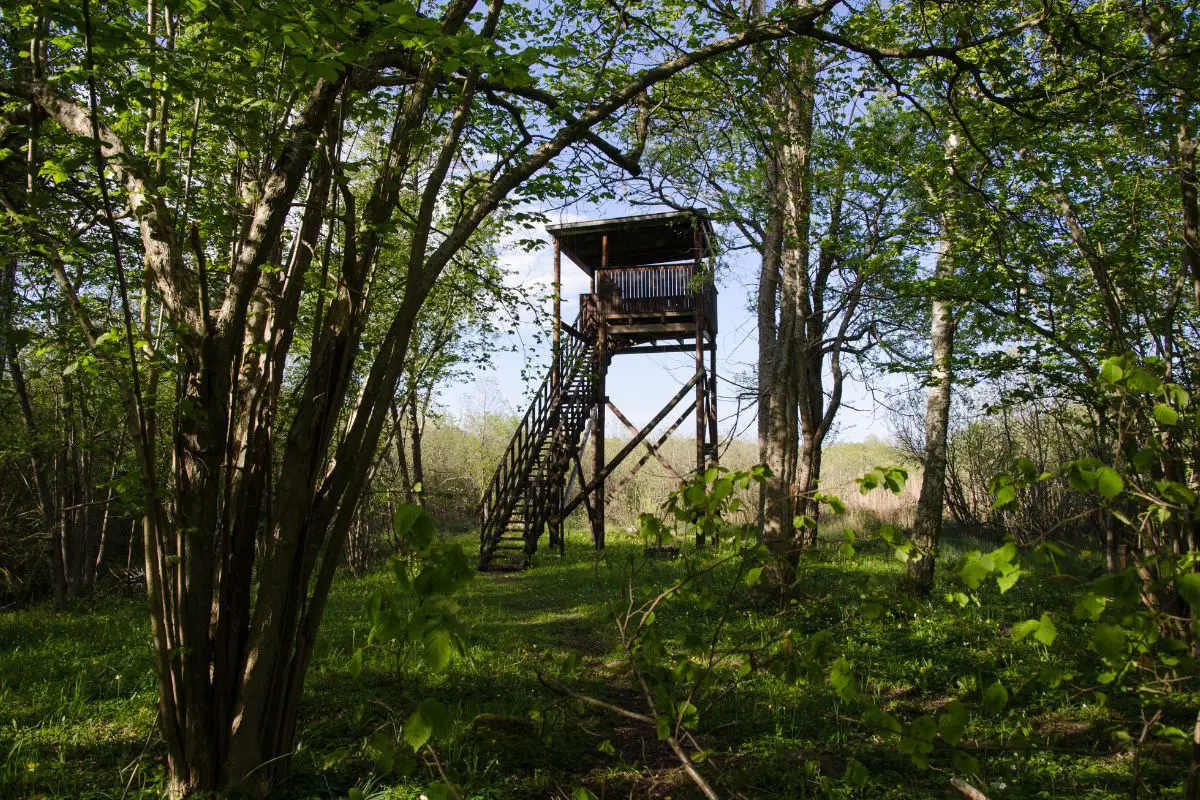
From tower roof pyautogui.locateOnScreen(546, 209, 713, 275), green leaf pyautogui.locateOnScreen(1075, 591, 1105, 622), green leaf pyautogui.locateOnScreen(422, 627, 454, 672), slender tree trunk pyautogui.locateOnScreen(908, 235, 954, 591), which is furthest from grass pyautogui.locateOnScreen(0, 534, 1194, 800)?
tower roof pyautogui.locateOnScreen(546, 209, 713, 275)

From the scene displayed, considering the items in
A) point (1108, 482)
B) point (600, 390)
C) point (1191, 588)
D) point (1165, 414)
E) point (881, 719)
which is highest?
point (600, 390)

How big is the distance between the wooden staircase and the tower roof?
235cm

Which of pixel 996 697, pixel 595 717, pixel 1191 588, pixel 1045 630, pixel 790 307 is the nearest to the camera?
pixel 1191 588

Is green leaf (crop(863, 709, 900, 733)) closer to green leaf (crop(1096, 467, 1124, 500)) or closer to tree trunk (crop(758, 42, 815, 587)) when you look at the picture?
green leaf (crop(1096, 467, 1124, 500))

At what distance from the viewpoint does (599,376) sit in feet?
49.2

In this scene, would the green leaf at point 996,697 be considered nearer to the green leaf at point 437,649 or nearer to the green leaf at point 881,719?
the green leaf at point 881,719

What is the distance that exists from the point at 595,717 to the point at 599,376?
410 inches

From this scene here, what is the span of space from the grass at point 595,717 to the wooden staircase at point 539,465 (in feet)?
17.8

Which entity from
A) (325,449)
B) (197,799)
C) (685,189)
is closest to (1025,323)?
(685,189)

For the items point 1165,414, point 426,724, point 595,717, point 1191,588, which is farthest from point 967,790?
point 595,717

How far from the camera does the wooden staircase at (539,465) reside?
547 inches

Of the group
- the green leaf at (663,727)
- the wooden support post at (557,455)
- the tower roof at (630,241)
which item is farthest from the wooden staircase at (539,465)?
the green leaf at (663,727)

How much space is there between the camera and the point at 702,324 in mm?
14945

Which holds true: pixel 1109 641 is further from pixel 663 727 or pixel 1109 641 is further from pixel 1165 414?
pixel 663 727
